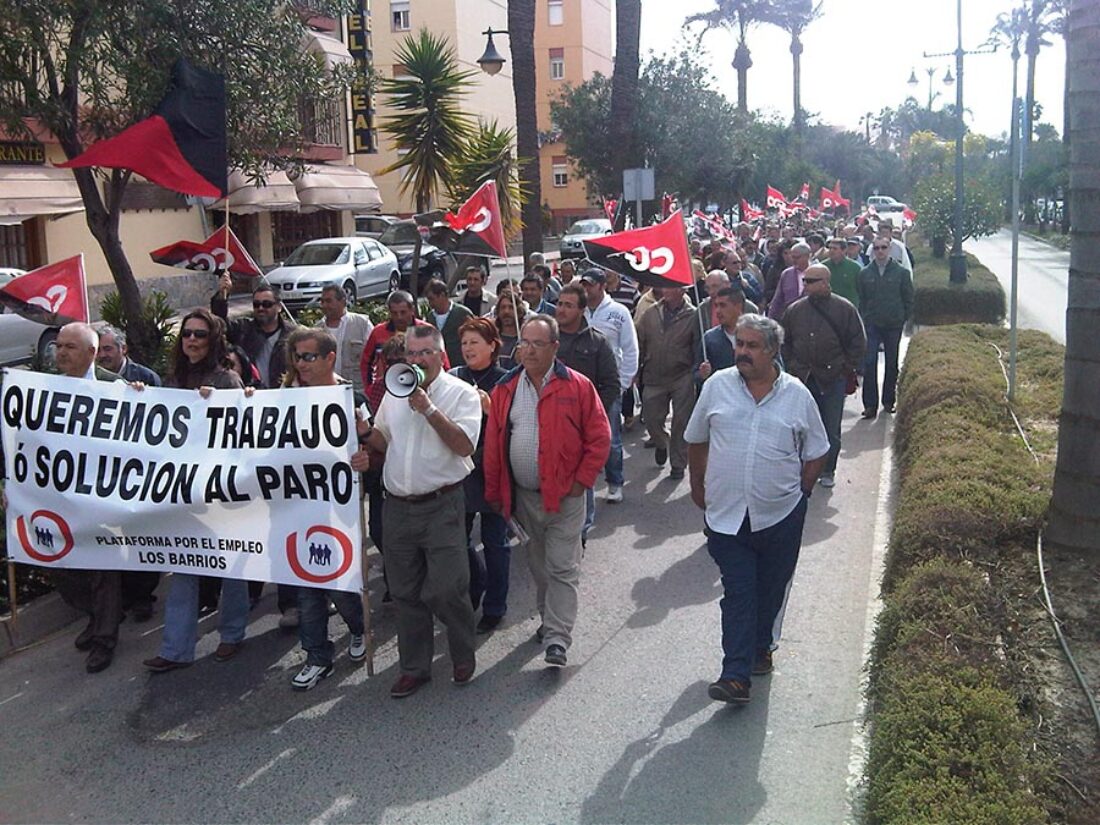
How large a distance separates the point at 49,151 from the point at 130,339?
13.3 metres

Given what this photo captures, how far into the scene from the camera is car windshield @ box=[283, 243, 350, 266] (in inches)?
1010

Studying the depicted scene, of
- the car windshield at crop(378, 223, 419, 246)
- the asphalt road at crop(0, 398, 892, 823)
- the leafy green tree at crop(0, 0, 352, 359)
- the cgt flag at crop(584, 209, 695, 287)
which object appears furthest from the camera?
the car windshield at crop(378, 223, 419, 246)

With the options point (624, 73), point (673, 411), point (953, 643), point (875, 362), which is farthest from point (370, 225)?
point (953, 643)

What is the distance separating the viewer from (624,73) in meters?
20.1

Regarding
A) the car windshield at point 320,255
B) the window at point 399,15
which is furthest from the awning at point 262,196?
the window at point 399,15

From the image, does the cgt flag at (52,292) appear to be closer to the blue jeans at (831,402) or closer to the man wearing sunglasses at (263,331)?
the man wearing sunglasses at (263,331)

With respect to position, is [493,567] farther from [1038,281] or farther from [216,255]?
[1038,281]

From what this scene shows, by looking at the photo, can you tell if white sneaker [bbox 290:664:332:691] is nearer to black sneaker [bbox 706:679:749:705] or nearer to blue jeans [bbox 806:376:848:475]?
black sneaker [bbox 706:679:749:705]

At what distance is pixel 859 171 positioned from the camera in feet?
282

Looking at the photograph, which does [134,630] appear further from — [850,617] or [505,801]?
[850,617]

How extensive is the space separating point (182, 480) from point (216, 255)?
176 inches

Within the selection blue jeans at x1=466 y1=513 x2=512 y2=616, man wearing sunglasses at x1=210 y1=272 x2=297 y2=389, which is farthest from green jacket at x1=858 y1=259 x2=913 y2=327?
blue jeans at x1=466 y1=513 x2=512 y2=616

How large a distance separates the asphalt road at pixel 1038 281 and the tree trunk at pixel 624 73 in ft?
24.0

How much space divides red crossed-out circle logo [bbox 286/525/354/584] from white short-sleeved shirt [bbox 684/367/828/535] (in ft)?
5.82
